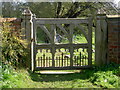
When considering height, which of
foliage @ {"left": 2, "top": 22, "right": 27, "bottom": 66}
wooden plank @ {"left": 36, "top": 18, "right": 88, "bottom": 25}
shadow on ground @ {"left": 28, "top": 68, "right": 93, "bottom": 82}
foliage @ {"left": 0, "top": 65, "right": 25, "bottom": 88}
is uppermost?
wooden plank @ {"left": 36, "top": 18, "right": 88, "bottom": 25}

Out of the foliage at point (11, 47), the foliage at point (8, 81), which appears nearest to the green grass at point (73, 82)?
the foliage at point (8, 81)

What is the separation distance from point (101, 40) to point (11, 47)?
3047mm

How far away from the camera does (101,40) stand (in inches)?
262

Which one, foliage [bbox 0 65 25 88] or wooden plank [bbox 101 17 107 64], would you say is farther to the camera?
wooden plank [bbox 101 17 107 64]

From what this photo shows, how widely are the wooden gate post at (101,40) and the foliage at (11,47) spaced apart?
2506 millimetres

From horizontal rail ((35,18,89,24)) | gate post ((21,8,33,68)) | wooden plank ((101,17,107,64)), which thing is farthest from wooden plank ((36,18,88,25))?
wooden plank ((101,17,107,64))

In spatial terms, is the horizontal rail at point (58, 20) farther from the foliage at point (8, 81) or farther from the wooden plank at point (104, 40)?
the foliage at point (8, 81)

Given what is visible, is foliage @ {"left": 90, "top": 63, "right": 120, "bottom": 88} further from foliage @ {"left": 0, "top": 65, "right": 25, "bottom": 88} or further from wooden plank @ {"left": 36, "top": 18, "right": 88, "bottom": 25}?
wooden plank @ {"left": 36, "top": 18, "right": 88, "bottom": 25}

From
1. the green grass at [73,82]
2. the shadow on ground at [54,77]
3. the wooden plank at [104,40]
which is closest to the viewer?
the green grass at [73,82]

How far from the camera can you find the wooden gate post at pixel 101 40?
6598 millimetres

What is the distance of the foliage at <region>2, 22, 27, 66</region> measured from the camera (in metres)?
5.60

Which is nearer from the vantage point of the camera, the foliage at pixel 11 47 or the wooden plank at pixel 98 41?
the foliage at pixel 11 47

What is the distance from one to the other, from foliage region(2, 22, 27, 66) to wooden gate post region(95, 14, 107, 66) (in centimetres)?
251

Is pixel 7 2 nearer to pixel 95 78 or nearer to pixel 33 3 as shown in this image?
pixel 33 3
